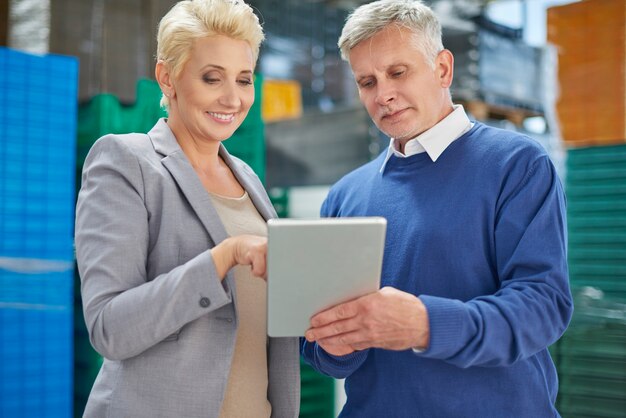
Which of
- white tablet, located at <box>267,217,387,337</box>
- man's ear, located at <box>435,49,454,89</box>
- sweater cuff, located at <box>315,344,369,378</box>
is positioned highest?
man's ear, located at <box>435,49,454,89</box>

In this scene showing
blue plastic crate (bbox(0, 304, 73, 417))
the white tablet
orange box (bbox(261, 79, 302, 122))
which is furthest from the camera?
orange box (bbox(261, 79, 302, 122))

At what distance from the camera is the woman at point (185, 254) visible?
138 centimetres

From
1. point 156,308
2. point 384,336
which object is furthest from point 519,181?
point 156,308

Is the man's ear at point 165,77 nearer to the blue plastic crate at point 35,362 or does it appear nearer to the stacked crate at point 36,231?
the stacked crate at point 36,231

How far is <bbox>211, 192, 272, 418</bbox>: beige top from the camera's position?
5.12 ft

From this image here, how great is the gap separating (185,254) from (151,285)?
15cm

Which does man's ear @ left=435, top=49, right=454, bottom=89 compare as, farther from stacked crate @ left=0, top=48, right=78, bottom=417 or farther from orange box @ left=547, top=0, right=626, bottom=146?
orange box @ left=547, top=0, right=626, bottom=146

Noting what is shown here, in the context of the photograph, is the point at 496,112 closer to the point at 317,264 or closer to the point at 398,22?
the point at 398,22

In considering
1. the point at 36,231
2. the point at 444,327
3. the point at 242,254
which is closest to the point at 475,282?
the point at 444,327

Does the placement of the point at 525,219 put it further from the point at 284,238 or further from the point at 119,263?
the point at 119,263

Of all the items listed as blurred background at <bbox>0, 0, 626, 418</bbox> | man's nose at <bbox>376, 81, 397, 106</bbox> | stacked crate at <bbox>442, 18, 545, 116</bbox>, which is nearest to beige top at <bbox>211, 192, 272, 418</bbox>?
man's nose at <bbox>376, 81, 397, 106</bbox>

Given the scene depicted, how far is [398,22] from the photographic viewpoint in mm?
1827

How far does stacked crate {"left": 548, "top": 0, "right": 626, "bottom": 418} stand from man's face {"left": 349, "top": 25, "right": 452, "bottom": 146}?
2256 mm

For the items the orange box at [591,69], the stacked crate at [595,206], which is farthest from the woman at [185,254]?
the orange box at [591,69]
